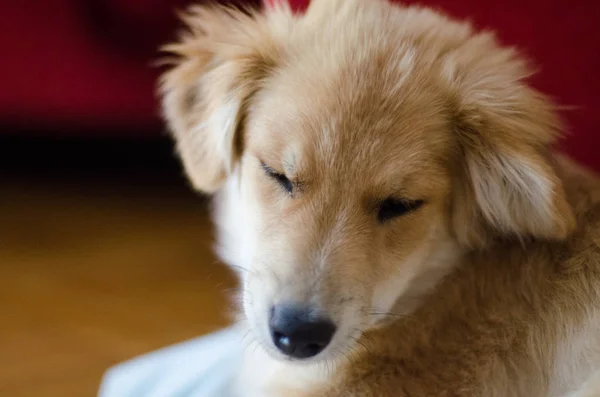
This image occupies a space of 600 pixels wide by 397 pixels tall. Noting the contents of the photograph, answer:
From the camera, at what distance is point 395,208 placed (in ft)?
4.41

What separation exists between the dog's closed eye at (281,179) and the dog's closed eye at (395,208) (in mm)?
179

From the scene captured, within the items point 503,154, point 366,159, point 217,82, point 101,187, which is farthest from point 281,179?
point 101,187

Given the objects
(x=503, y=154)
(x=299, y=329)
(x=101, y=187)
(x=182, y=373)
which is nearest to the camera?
(x=299, y=329)

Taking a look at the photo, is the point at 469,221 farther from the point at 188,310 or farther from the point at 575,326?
the point at 188,310

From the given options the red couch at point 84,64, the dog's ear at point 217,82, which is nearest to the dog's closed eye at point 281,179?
the dog's ear at point 217,82

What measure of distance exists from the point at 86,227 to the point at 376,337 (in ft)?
5.29

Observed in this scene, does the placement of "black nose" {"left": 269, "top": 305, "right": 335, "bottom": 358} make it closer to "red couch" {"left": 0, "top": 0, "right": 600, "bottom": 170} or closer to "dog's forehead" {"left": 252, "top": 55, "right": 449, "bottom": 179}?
"dog's forehead" {"left": 252, "top": 55, "right": 449, "bottom": 179}

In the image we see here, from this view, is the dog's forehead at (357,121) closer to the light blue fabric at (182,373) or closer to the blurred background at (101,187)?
the blurred background at (101,187)

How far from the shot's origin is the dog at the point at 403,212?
129 centimetres

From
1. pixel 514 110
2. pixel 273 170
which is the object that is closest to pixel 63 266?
pixel 273 170

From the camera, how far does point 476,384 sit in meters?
1.35

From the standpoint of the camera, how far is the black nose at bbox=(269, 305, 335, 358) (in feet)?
3.99

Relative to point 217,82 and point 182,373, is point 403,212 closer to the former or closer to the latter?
point 217,82

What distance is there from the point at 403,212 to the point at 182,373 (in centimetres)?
80
